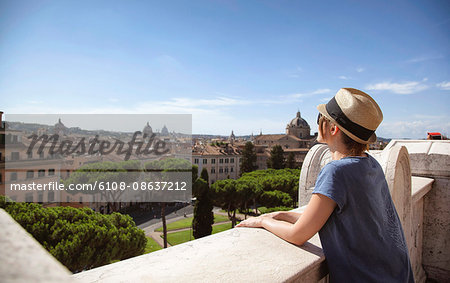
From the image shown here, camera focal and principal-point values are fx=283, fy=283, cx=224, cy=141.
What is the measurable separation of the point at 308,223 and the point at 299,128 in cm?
8956

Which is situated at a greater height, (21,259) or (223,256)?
(21,259)

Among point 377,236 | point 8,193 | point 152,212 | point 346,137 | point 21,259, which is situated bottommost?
point 152,212

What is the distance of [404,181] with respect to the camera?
2.75 meters

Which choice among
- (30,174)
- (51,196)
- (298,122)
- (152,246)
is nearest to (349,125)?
(152,246)

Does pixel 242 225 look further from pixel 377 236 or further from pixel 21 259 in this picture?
pixel 21 259

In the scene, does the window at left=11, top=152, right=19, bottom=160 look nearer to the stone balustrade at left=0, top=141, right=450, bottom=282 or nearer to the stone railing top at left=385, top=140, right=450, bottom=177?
the stone railing top at left=385, top=140, right=450, bottom=177

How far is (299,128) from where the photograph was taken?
87.8 m

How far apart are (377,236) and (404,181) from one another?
184 centimetres

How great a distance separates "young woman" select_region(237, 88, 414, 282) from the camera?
1.23 meters

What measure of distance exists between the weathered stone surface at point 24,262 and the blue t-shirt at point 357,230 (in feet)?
3.38

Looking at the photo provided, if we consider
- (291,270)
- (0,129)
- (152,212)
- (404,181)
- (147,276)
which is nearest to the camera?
(147,276)

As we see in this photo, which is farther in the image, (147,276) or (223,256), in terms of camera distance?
(223,256)

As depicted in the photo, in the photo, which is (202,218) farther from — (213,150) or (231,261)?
(213,150)

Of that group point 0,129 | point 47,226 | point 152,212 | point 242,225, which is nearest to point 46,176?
point 0,129
